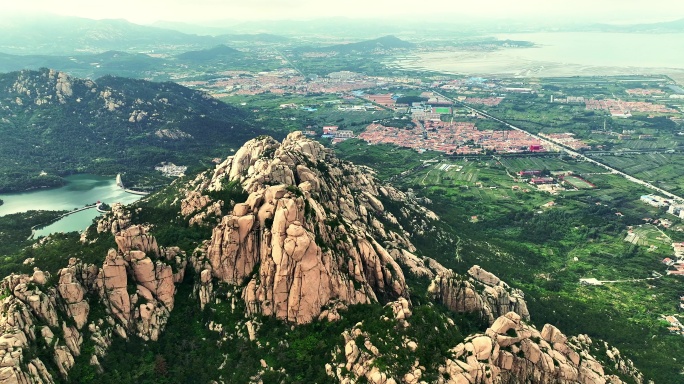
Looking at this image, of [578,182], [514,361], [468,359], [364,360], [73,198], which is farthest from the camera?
[578,182]

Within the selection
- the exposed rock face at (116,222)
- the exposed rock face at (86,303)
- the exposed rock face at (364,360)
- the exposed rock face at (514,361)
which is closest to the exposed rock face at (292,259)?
the exposed rock face at (86,303)

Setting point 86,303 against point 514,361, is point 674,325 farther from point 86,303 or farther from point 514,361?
point 86,303

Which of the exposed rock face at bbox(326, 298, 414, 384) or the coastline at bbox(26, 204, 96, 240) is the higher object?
the exposed rock face at bbox(326, 298, 414, 384)

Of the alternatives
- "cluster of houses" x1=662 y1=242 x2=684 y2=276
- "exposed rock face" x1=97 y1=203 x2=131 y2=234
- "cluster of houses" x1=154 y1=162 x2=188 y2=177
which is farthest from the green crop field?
"exposed rock face" x1=97 y1=203 x2=131 y2=234

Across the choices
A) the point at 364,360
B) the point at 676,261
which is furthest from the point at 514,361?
the point at 676,261

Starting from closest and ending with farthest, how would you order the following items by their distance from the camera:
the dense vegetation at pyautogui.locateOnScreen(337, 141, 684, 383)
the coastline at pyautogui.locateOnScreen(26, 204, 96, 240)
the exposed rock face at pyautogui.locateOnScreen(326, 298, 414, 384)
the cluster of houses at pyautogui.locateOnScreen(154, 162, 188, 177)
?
the exposed rock face at pyautogui.locateOnScreen(326, 298, 414, 384) → the dense vegetation at pyautogui.locateOnScreen(337, 141, 684, 383) → the coastline at pyautogui.locateOnScreen(26, 204, 96, 240) → the cluster of houses at pyautogui.locateOnScreen(154, 162, 188, 177)

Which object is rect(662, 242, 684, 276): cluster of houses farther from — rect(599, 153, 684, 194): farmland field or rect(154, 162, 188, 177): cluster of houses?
rect(154, 162, 188, 177): cluster of houses
